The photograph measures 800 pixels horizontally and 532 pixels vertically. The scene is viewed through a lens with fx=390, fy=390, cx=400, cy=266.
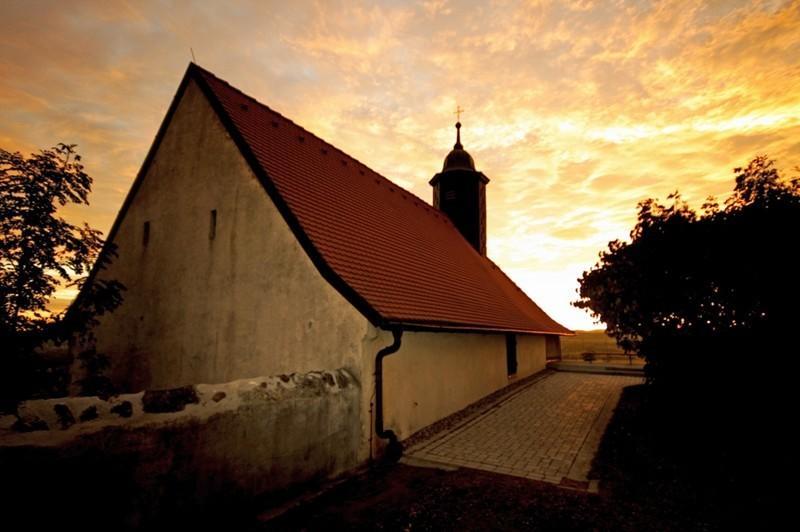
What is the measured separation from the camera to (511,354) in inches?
616

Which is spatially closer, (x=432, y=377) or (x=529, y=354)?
(x=432, y=377)

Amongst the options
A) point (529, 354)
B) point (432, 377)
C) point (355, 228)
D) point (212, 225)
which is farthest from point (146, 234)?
point (529, 354)

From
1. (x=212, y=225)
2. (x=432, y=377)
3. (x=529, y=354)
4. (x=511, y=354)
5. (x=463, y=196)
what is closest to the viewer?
(x=212, y=225)

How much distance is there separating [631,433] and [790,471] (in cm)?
260

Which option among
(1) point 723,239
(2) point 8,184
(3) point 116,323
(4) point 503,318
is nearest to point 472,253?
(4) point 503,318

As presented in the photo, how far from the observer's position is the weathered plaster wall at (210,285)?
22.9 feet

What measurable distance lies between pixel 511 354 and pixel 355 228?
9.45 metres

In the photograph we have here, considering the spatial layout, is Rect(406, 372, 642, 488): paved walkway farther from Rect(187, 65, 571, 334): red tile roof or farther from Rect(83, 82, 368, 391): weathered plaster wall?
Rect(83, 82, 368, 391): weathered plaster wall

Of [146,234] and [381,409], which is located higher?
[146,234]

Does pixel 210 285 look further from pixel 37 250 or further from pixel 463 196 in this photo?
pixel 463 196

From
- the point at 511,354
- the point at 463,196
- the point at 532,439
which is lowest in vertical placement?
the point at 532,439

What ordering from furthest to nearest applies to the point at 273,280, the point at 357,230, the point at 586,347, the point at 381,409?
the point at 586,347
the point at 357,230
the point at 273,280
the point at 381,409

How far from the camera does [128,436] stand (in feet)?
11.8

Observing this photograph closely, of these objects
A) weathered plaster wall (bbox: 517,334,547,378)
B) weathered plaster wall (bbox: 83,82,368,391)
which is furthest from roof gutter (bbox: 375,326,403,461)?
weathered plaster wall (bbox: 517,334,547,378)
